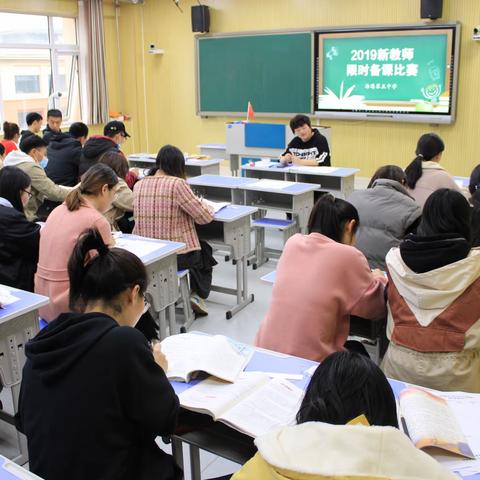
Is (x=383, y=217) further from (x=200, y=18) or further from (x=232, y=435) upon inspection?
(x=200, y=18)

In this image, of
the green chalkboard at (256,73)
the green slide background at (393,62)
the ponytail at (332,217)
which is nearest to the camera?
the ponytail at (332,217)

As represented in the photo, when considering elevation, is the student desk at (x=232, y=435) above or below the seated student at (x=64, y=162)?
below

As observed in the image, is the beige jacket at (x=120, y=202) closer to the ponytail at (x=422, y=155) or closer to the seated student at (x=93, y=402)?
the ponytail at (x=422, y=155)

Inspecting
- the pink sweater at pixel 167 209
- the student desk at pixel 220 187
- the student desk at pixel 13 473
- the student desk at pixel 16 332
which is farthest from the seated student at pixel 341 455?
the student desk at pixel 220 187

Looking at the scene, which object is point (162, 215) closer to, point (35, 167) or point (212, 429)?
point (35, 167)

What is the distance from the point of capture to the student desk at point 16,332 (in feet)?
8.45

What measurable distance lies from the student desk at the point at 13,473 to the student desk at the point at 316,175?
4.41 metres

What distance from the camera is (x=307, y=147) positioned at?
6.12m

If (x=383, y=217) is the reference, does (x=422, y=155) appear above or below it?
above

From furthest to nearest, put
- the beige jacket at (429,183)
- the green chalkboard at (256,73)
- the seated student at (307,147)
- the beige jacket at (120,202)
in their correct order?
1. the green chalkboard at (256,73)
2. the seated student at (307,147)
3. the beige jacket at (120,202)
4. the beige jacket at (429,183)

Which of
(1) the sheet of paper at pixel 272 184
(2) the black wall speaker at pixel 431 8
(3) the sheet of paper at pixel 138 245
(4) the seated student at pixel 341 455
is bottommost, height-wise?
→ (3) the sheet of paper at pixel 138 245

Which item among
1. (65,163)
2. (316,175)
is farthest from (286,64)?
(65,163)

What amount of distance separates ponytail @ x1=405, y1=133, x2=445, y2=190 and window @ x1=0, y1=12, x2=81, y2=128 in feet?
20.9

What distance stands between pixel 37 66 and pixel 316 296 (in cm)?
823
